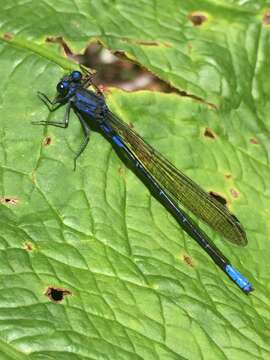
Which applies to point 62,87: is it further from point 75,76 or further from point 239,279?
point 239,279

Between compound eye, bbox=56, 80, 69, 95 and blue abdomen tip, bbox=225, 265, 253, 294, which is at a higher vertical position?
compound eye, bbox=56, 80, 69, 95

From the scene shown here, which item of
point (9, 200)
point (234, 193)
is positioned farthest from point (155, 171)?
point (9, 200)

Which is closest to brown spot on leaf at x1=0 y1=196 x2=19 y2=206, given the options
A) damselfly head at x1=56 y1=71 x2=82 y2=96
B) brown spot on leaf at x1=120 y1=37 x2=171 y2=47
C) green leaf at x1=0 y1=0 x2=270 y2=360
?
green leaf at x1=0 y1=0 x2=270 y2=360

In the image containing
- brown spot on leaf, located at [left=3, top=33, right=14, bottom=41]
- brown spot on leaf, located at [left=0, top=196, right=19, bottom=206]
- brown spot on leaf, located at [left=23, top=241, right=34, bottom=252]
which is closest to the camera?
brown spot on leaf, located at [left=23, top=241, right=34, bottom=252]

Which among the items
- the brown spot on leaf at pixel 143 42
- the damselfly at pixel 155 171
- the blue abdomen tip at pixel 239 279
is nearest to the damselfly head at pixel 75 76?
the damselfly at pixel 155 171

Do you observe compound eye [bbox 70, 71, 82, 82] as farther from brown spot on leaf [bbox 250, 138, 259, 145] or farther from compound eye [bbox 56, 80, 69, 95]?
brown spot on leaf [bbox 250, 138, 259, 145]

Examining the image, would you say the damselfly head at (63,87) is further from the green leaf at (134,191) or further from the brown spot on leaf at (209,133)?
the brown spot on leaf at (209,133)
